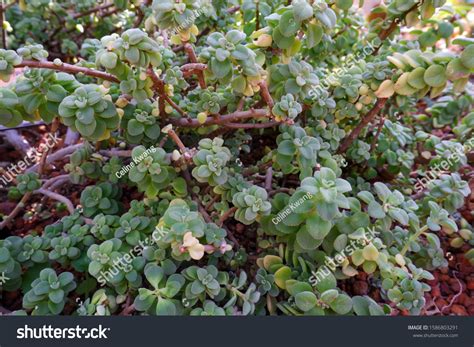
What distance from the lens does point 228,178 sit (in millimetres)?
1101

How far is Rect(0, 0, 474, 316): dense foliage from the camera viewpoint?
969 millimetres

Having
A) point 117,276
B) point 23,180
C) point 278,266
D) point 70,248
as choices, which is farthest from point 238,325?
point 23,180

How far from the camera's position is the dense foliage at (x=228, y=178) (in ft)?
3.18

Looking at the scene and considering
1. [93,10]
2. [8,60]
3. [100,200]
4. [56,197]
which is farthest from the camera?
[93,10]

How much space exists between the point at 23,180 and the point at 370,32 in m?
1.03

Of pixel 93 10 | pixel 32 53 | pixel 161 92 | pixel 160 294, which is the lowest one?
pixel 160 294

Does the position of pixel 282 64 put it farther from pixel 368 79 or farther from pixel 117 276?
pixel 117 276

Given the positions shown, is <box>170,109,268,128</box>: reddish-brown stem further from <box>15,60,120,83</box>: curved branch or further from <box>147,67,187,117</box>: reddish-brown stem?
<box>15,60,120,83</box>: curved branch

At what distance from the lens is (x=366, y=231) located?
1076mm

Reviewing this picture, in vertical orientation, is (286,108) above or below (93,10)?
above

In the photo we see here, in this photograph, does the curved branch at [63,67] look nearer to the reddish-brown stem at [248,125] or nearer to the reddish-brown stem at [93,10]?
the reddish-brown stem at [248,125]

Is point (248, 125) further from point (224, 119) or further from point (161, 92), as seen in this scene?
point (161, 92)

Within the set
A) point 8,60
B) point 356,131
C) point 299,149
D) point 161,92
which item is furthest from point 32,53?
point 356,131

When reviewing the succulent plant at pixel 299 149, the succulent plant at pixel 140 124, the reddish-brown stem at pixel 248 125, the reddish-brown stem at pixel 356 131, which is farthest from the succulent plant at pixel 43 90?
the reddish-brown stem at pixel 356 131
